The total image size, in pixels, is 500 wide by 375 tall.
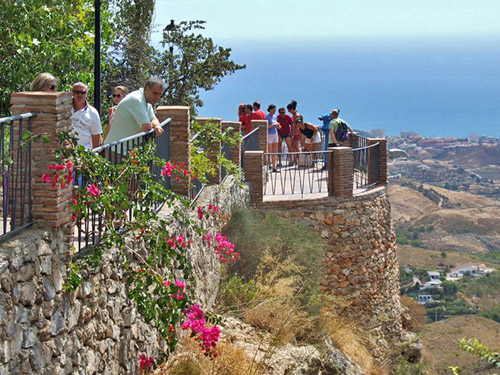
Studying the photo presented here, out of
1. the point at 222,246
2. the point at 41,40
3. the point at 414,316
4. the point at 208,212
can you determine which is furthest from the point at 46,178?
the point at 414,316

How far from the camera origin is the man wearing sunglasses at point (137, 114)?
7.45 metres

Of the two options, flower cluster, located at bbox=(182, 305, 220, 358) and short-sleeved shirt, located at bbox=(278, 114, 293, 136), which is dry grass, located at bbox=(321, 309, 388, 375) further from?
short-sleeved shirt, located at bbox=(278, 114, 293, 136)

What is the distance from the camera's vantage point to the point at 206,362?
6762mm

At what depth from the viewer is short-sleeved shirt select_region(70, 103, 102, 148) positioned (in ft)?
23.5

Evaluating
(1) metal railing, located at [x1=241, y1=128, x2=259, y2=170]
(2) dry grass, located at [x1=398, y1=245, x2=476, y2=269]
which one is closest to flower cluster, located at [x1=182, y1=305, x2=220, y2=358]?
(1) metal railing, located at [x1=241, y1=128, x2=259, y2=170]

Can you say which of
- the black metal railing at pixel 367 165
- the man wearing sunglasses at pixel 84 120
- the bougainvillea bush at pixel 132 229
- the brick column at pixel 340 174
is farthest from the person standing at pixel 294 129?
the bougainvillea bush at pixel 132 229

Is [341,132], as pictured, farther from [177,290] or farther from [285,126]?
[177,290]

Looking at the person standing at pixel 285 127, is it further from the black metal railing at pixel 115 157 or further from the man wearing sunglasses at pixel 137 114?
the man wearing sunglasses at pixel 137 114

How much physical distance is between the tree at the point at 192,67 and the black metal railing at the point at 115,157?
16550 mm

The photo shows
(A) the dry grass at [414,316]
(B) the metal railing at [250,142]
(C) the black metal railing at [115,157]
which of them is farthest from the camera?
(A) the dry grass at [414,316]

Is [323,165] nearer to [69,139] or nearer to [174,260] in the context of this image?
[174,260]

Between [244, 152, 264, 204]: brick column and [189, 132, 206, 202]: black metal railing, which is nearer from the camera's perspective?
[189, 132, 206, 202]: black metal railing

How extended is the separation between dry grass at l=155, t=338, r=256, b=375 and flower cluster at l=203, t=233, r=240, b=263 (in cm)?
213

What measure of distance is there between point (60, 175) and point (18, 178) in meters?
0.31
